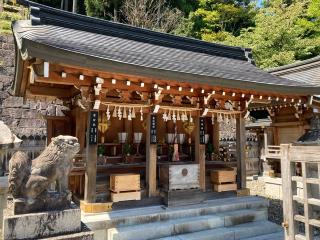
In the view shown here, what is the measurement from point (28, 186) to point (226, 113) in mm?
6042

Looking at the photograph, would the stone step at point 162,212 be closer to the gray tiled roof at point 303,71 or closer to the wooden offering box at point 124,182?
the wooden offering box at point 124,182

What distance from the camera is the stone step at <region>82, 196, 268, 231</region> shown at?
5.93 metres

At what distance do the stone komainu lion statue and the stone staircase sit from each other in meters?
2.13

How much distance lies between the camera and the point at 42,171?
3.96 meters

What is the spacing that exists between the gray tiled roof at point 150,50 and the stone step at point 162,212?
3234mm

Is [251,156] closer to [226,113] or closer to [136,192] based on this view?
[226,113]

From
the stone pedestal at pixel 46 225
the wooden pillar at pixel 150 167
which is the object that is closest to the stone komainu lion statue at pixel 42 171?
the stone pedestal at pixel 46 225

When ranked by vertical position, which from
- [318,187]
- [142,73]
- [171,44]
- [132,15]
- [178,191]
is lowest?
[178,191]

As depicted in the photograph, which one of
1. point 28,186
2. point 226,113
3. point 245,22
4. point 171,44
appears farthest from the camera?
point 245,22

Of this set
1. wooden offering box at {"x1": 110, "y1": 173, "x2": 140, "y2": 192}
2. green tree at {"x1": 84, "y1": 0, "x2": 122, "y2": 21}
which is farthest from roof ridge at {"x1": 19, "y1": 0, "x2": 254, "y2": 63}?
green tree at {"x1": 84, "y1": 0, "x2": 122, "y2": 21}

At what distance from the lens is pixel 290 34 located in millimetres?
20781

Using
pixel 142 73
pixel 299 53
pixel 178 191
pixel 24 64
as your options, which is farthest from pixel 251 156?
pixel 24 64

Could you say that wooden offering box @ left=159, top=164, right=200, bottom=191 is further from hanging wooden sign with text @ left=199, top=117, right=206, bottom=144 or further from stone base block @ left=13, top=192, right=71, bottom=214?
stone base block @ left=13, top=192, right=71, bottom=214

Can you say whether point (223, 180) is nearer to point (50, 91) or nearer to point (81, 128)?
point (81, 128)
